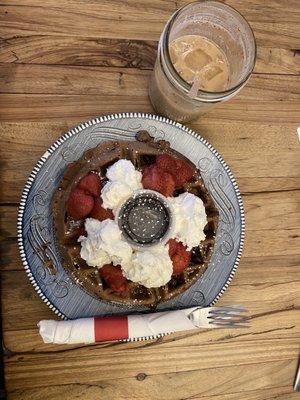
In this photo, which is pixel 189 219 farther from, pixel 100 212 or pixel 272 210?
pixel 272 210

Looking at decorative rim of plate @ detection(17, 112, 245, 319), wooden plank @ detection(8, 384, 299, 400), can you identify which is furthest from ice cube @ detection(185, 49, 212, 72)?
wooden plank @ detection(8, 384, 299, 400)

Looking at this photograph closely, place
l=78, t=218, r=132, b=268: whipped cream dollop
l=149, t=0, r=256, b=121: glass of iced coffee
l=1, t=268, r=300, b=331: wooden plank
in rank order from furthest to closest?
l=1, t=268, r=300, b=331: wooden plank → l=149, t=0, r=256, b=121: glass of iced coffee → l=78, t=218, r=132, b=268: whipped cream dollop

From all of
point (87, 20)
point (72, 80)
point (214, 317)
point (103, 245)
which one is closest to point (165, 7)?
point (87, 20)

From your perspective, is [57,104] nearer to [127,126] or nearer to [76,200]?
[127,126]

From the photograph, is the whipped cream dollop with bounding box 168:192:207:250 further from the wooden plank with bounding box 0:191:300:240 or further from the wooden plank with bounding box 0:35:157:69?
the wooden plank with bounding box 0:35:157:69

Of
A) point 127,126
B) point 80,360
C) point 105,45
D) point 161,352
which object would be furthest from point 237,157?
point 80,360

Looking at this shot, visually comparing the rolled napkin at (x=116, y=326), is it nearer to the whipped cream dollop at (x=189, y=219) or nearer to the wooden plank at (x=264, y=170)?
the whipped cream dollop at (x=189, y=219)
